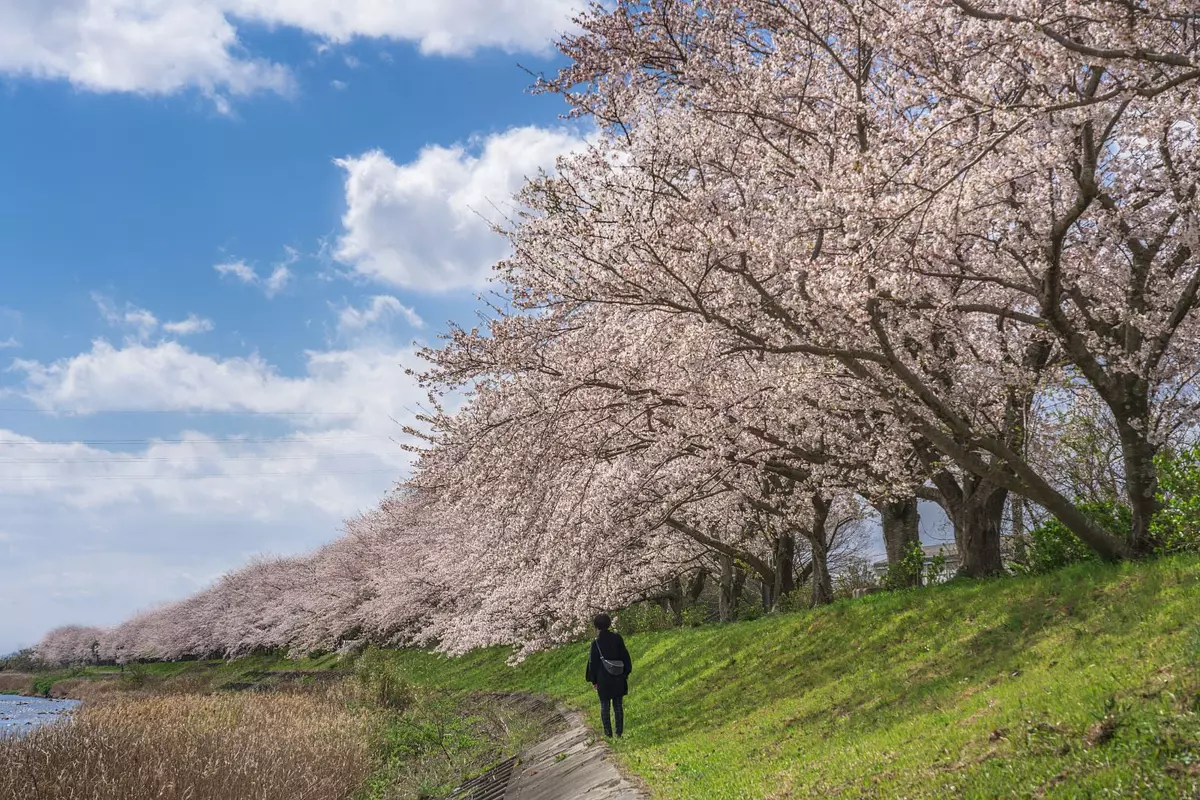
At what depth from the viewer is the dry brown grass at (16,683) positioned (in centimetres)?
7649

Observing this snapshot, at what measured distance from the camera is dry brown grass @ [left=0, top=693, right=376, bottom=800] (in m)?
11.6

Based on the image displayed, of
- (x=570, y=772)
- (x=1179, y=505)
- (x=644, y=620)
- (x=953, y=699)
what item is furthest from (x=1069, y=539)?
(x=644, y=620)

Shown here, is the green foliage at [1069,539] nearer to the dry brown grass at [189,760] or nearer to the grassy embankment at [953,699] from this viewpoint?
the grassy embankment at [953,699]

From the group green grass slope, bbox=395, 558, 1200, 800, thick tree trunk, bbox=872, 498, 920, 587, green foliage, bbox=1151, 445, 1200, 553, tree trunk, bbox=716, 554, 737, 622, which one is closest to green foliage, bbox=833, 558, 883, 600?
thick tree trunk, bbox=872, 498, 920, 587

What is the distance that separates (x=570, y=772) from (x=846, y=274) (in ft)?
26.3

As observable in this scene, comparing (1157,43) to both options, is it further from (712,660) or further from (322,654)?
(322,654)

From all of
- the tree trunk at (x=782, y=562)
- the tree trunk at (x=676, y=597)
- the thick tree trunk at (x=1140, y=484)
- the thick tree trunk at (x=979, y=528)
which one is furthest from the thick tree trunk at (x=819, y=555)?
the tree trunk at (x=676, y=597)

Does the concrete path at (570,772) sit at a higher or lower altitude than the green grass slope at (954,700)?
lower

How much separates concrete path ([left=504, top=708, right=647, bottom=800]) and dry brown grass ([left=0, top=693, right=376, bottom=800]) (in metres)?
3.50

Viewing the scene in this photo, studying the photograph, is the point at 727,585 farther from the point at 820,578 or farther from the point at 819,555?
the point at 819,555

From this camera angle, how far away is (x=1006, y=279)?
1185 cm

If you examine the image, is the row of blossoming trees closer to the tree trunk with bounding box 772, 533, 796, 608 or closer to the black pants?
the black pants

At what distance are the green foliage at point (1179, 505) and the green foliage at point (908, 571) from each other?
5846mm

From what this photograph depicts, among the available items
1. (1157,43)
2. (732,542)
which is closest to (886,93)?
(1157,43)
